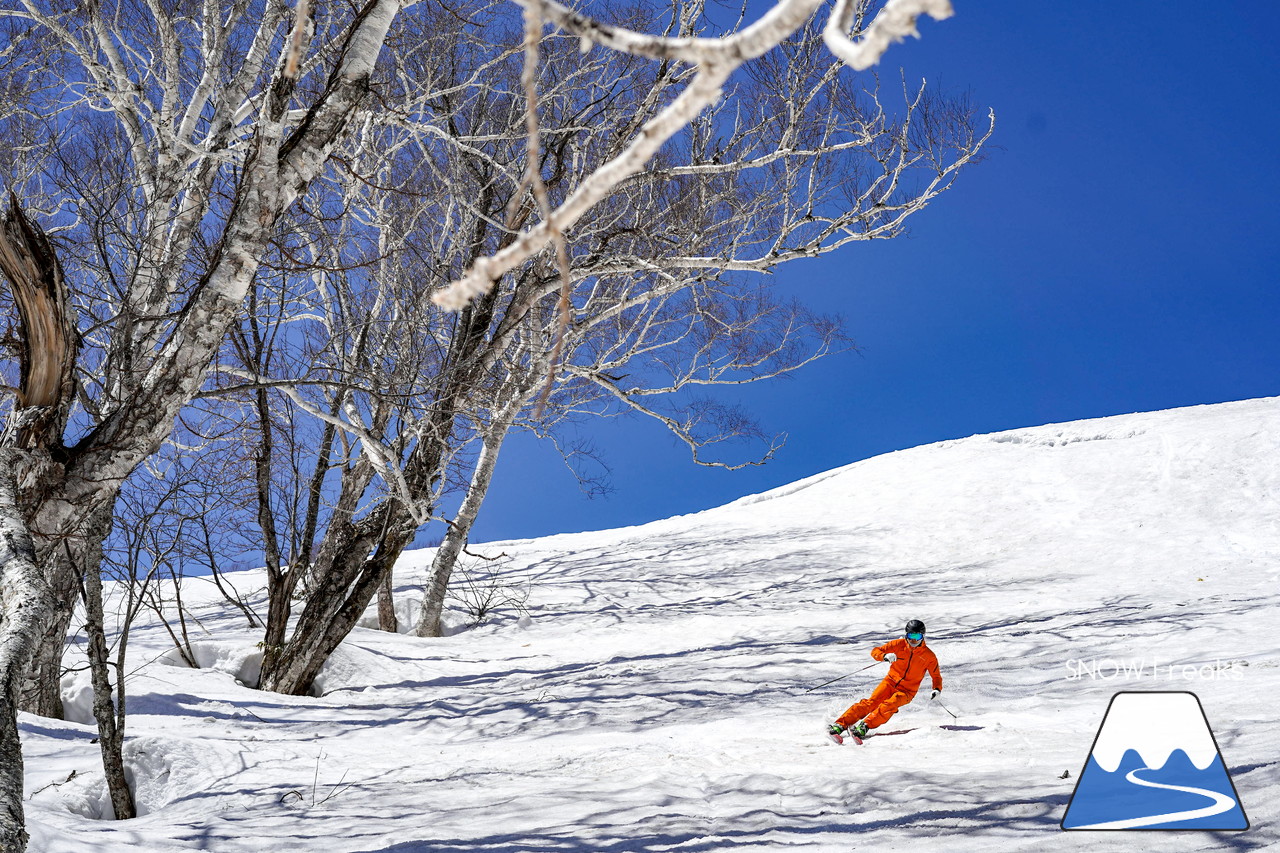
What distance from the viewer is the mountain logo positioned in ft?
9.70

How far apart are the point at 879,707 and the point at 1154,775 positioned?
1.68 meters

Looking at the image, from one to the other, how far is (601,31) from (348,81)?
322 centimetres

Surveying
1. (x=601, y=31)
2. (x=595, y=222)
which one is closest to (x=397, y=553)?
(x=595, y=222)

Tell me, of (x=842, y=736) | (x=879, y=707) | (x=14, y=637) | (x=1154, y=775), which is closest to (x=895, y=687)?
(x=879, y=707)

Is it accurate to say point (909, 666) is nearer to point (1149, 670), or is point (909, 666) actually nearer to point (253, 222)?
point (1149, 670)

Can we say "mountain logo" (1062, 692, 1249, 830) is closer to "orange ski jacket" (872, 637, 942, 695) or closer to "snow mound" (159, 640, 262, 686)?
"orange ski jacket" (872, 637, 942, 695)

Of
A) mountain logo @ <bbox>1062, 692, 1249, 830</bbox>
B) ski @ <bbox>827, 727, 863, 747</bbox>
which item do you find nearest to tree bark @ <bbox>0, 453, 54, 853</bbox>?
mountain logo @ <bbox>1062, 692, 1249, 830</bbox>

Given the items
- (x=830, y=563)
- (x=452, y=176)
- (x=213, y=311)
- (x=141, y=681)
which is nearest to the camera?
(x=213, y=311)

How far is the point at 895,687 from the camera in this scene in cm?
488

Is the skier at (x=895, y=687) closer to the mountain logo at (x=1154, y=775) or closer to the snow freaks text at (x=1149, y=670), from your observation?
the mountain logo at (x=1154, y=775)

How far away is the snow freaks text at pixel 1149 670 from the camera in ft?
18.2

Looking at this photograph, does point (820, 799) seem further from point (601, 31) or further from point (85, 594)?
point (601, 31)

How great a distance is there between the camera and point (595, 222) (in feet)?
25.0

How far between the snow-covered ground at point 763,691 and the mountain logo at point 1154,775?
0.33 feet
